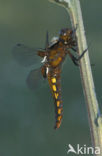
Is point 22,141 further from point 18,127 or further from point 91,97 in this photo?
point 91,97

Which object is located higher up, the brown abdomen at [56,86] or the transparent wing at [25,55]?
the transparent wing at [25,55]

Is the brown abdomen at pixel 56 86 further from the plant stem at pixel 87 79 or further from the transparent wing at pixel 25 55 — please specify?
the plant stem at pixel 87 79

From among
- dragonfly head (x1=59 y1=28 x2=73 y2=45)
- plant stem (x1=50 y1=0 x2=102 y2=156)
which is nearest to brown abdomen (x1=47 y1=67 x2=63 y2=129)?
dragonfly head (x1=59 y1=28 x2=73 y2=45)

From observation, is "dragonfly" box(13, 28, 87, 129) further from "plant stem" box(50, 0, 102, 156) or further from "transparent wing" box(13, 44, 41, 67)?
"plant stem" box(50, 0, 102, 156)

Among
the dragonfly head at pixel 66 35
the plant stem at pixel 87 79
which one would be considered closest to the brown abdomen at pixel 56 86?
the dragonfly head at pixel 66 35

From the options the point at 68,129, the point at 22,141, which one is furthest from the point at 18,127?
→ the point at 68,129

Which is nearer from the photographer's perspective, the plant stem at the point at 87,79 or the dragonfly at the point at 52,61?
the plant stem at the point at 87,79

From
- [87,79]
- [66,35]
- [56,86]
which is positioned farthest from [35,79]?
[87,79]

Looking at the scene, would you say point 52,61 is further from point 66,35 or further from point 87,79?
point 87,79
